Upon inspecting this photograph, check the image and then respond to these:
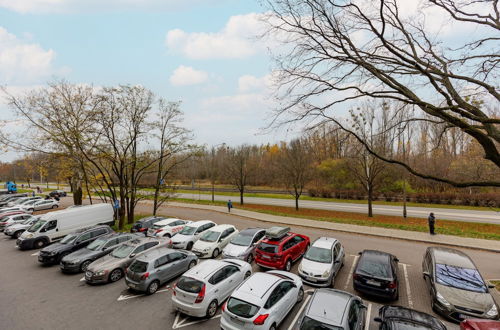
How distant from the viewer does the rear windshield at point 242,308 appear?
20.4ft

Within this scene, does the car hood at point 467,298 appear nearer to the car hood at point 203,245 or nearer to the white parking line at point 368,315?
the white parking line at point 368,315

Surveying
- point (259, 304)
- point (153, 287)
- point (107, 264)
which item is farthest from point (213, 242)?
point (259, 304)

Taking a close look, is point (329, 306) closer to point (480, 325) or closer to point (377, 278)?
point (377, 278)

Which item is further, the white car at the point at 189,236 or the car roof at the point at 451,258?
the white car at the point at 189,236

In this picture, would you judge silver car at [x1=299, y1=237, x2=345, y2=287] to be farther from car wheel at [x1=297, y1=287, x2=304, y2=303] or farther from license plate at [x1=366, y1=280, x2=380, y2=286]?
license plate at [x1=366, y1=280, x2=380, y2=286]

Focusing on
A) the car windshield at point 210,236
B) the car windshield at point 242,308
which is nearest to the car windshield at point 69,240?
the car windshield at point 210,236

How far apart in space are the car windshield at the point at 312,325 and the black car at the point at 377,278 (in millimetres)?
3810

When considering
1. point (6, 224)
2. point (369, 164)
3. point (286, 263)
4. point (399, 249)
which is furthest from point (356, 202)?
point (6, 224)

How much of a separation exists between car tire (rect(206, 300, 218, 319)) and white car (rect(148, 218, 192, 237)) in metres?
9.09

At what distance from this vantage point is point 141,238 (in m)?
12.8

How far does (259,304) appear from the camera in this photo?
6.33 meters

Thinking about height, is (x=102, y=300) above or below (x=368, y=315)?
below

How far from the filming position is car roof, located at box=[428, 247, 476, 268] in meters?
8.48

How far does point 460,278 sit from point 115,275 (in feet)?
45.2
